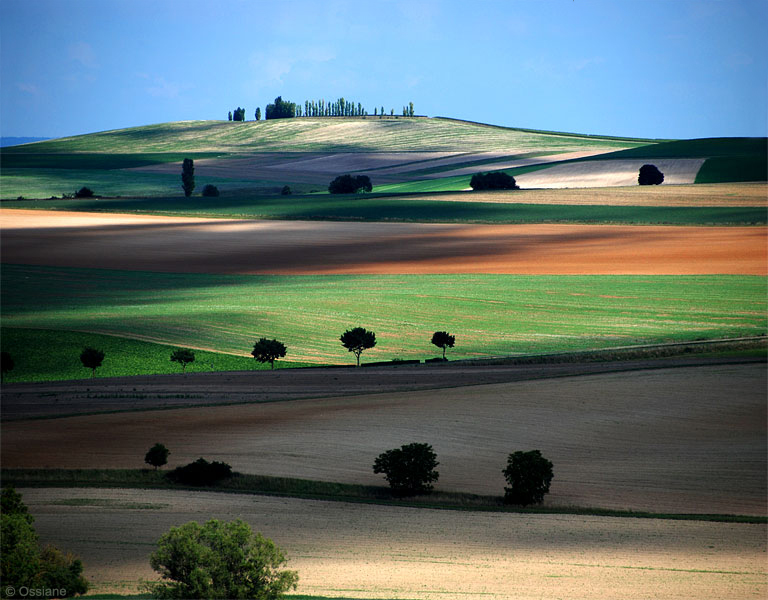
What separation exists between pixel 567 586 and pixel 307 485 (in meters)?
10.5

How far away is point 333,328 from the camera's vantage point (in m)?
51.9

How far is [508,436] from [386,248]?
43.6 meters

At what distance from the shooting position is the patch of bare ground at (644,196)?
89.9m

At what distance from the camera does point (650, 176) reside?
110 m

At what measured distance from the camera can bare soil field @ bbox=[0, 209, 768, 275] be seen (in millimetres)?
67125

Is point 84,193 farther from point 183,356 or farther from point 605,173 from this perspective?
point 183,356

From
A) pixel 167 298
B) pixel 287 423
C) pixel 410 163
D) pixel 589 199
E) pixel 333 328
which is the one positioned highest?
pixel 410 163

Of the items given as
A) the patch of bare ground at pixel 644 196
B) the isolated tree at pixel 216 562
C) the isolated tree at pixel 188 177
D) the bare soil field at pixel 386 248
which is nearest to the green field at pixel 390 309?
the bare soil field at pixel 386 248

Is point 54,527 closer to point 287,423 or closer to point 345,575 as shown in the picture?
point 345,575

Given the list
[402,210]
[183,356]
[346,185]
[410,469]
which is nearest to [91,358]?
[183,356]

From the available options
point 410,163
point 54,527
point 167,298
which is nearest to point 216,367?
point 167,298

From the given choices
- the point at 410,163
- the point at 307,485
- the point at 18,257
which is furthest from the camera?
the point at 410,163

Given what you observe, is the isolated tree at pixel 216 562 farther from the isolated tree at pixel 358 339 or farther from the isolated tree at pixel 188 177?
the isolated tree at pixel 188 177

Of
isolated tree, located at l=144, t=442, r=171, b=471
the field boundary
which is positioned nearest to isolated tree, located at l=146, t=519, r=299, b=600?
the field boundary
